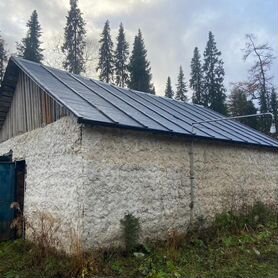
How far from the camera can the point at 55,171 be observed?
781 centimetres

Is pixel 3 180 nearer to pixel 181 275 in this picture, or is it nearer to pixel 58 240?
pixel 58 240

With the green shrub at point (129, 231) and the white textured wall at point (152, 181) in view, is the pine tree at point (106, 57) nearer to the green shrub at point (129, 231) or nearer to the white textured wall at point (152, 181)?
the white textured wall at point (152, 181)

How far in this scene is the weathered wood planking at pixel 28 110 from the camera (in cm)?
841

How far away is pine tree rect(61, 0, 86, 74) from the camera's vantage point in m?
31.1

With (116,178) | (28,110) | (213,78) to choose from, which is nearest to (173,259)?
(116,178)

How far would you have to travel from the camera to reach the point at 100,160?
7.12 meters

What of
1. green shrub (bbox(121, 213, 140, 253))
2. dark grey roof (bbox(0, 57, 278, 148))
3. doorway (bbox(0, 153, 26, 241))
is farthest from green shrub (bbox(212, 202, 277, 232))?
doorway (bbox(0, 153, 26, 241))

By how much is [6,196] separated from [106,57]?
82.7ft

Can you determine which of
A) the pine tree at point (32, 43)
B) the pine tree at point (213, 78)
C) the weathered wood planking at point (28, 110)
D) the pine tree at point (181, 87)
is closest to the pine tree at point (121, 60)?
the pine tree at point (32, 43)

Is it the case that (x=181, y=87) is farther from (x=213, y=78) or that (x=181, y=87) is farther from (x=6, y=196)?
(x=6, y=196)

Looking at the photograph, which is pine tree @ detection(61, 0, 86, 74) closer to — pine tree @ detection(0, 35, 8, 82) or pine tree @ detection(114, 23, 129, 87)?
pine tree @ detection(114, 23, 129, 87)

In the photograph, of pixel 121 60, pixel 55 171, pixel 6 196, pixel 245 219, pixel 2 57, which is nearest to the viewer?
pixel 55 171

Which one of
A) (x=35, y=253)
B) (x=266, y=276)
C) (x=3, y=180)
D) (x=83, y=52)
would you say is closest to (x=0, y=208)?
(x=3, y=180)

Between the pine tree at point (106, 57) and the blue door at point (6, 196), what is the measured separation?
23115 mm
